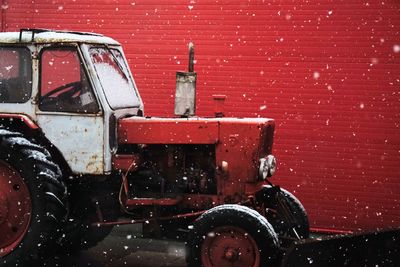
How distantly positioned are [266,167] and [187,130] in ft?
2.87

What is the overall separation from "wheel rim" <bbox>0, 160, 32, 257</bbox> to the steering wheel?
0.72 meters

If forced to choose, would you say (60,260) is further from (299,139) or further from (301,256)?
(299,139)

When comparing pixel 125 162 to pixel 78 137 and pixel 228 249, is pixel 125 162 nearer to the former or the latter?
pixel 78 137

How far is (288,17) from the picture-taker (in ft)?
30.8

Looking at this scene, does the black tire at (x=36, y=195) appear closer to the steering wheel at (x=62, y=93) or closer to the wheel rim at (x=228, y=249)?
the steering wheel at (x=62, y=93)

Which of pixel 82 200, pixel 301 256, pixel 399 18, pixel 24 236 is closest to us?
pixel 301 256

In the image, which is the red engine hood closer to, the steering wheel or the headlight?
the headlight

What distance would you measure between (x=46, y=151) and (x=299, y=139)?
4.05m

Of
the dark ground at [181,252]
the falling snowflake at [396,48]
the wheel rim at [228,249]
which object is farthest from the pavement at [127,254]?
the falling snowflake at [396,48]

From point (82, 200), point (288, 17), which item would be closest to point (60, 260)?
point (82, 200)

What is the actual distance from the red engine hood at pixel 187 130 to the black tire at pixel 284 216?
733mm

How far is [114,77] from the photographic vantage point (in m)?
7.18

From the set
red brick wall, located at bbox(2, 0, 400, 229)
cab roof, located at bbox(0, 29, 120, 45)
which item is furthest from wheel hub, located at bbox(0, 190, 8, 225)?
red brick wall, located at bbox(2, 0, 400, 229)

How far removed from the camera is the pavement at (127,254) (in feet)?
24.2
